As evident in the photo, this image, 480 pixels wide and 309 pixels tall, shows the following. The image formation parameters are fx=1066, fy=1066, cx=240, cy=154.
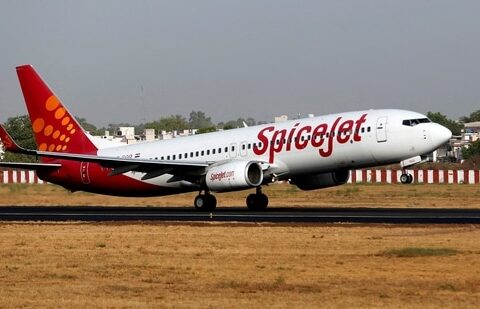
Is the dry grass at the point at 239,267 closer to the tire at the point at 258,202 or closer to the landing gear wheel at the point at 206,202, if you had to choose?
the landing gear wheel at the point at 206,202

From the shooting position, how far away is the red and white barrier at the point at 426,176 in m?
74.9

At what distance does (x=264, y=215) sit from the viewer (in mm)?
40000

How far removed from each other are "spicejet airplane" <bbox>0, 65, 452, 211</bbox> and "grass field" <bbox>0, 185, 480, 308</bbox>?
9168 millimetres

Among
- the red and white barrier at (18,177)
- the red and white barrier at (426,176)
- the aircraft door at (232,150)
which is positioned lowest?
the red and white barrier at (426,176)

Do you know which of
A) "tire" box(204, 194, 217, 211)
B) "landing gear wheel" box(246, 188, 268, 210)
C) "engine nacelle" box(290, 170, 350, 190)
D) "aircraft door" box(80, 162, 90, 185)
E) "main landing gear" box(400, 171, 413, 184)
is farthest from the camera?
"aircraft door" box(80, 162, 90, 185)

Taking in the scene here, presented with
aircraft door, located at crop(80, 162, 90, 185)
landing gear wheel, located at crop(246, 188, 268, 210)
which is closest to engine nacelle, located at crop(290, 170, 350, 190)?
landing gear wheel, located at crop(246, 188, 268, 210)

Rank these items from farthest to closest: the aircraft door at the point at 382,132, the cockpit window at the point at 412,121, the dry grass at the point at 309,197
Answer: the dry grass at the point at 309,197 < the cockpit window at the point at 412,121 < the aircraft door at the point at 382,132

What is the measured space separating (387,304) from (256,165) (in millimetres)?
26481

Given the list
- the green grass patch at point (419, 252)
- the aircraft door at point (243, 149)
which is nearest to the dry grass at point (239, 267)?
the green grass patch at point (419, 252)

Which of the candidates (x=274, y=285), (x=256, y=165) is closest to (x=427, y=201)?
(x=256, y=165)

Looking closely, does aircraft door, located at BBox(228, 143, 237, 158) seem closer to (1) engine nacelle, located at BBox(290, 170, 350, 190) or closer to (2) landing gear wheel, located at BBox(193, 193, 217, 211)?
(2) landing gear wheel, located at BBox(193, 193, 217, 211)

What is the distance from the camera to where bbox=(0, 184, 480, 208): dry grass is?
5194cm

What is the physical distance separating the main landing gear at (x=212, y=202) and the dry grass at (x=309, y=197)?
19.3 feet

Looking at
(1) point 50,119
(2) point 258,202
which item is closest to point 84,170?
(1) point 50,119
